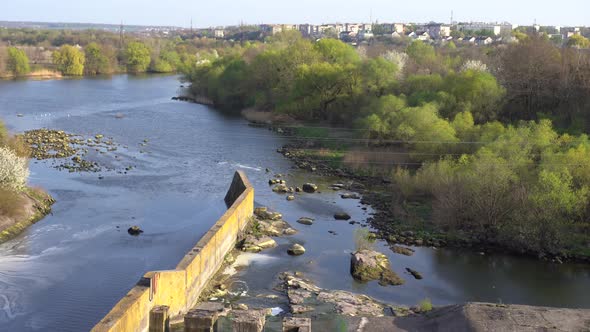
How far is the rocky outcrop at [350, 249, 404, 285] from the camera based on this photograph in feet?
74.8

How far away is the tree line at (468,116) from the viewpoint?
1048 inches

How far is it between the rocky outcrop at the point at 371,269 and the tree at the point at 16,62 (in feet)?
259

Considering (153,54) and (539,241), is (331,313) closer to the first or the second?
(539,241)

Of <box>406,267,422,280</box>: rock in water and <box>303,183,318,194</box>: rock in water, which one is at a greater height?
<box>303,183,318,194</box>: rock in water

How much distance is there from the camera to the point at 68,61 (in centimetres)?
9475

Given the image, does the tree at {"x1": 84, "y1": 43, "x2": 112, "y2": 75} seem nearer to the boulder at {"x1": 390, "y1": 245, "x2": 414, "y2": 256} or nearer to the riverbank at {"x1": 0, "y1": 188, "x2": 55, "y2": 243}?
the riverbank at {"x1": 0, "y1": 188, "x2": 55, "y2": 243}

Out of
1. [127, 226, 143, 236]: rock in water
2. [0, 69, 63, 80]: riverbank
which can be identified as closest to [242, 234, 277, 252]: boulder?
[127, 226, 143, 236]: rock in water

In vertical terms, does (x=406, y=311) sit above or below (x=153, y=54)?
below

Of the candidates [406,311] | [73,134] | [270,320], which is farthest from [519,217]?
[73,134]

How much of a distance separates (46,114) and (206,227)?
35579 mm

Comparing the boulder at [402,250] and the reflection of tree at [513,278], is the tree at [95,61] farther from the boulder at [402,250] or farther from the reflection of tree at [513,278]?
the reflection of tree at [513,278]

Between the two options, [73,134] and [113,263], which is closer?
[113,263]

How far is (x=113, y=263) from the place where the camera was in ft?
76.5

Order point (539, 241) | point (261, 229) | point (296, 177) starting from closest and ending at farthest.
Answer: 1. point (539, 241)
2. point (261, 229)
3. point (296, 177)
